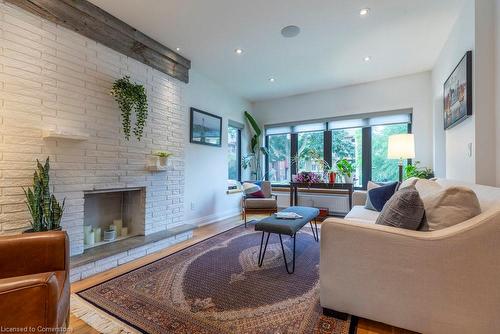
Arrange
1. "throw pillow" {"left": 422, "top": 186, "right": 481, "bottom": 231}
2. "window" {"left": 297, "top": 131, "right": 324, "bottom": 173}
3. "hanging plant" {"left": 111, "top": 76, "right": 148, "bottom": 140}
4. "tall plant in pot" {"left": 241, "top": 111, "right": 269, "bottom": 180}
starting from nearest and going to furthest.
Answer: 1. "throw pillow" {"left": 422, "top": 186, "right": 481, "bottom": 231}
2. "hanging plant" {"left": 111, "top": 76, "right": 148, "bottom": 140}
3. "window" {"left": 297, "top": 131, "right": 324, "bottom": 173}
4. "tall plant in pot" {"left": 241, "top": 111, "right": 269, "bottom": 180}

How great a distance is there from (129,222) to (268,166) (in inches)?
136

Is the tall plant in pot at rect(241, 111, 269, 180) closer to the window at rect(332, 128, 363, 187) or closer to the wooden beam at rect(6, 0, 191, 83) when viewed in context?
the window at rect(332, 128, 363, 187)

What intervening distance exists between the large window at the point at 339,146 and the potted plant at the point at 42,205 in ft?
14.2

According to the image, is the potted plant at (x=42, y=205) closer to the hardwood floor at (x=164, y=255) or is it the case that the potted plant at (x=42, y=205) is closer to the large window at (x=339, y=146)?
the hardwood floor at (x=164, y=255)

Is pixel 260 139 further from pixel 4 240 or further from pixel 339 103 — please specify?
pixel 4 240

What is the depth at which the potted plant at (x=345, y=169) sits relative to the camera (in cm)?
443

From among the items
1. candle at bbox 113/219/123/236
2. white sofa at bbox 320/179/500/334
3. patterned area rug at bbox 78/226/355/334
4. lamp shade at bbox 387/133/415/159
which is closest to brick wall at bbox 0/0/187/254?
candle at bbox 113/219/123/236

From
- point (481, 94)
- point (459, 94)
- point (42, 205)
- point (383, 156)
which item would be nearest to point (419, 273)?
point (481, 94)

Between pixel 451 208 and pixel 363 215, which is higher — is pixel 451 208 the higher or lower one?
the higher one

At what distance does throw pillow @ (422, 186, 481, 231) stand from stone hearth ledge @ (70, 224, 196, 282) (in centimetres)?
265

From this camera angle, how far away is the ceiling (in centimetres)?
239

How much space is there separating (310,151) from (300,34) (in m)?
2.69

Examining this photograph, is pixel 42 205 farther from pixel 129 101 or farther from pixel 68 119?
pixel 129 101

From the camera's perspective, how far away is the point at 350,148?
4.81m
